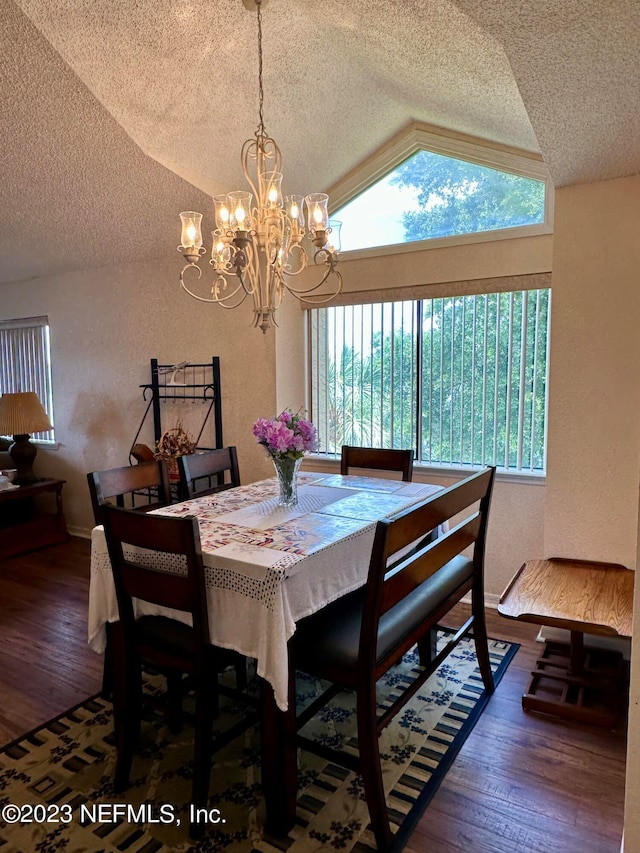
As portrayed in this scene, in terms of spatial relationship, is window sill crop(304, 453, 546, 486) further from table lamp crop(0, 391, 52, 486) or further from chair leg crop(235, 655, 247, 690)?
table lamp crop(0, 391, 52, 486)

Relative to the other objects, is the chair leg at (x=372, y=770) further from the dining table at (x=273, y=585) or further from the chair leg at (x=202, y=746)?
the chair leg at (x=202, y=746)

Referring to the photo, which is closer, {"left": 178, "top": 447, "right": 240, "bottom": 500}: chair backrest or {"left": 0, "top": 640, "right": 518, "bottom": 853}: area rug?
{"left": 0, "top": 640, "right": 518, "bottom": 853}: area rug

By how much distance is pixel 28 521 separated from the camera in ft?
14.7

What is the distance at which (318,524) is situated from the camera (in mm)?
2098

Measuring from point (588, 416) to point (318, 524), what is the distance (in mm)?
1451

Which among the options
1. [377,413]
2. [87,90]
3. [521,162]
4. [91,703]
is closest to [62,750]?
[91,703]

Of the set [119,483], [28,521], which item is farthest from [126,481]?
[28,521]

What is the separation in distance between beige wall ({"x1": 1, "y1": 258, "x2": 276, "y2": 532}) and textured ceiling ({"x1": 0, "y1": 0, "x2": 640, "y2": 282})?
2.13ft

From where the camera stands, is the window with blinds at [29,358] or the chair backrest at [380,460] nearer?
the chair backrest at [380,460]

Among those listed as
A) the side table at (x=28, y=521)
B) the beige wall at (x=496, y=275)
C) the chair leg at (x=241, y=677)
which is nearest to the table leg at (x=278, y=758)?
the chair leg at (x=241, y=677)

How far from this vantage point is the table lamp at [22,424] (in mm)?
4281

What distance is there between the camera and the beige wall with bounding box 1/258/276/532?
389 cm

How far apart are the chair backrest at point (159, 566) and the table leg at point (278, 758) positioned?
30 centimetres

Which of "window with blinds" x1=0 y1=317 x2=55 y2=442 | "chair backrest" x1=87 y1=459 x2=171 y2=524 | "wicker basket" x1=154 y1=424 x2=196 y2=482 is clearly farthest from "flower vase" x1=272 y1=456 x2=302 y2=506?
"window with blinds" x1=0 y1=317 x2=55 y2=442
